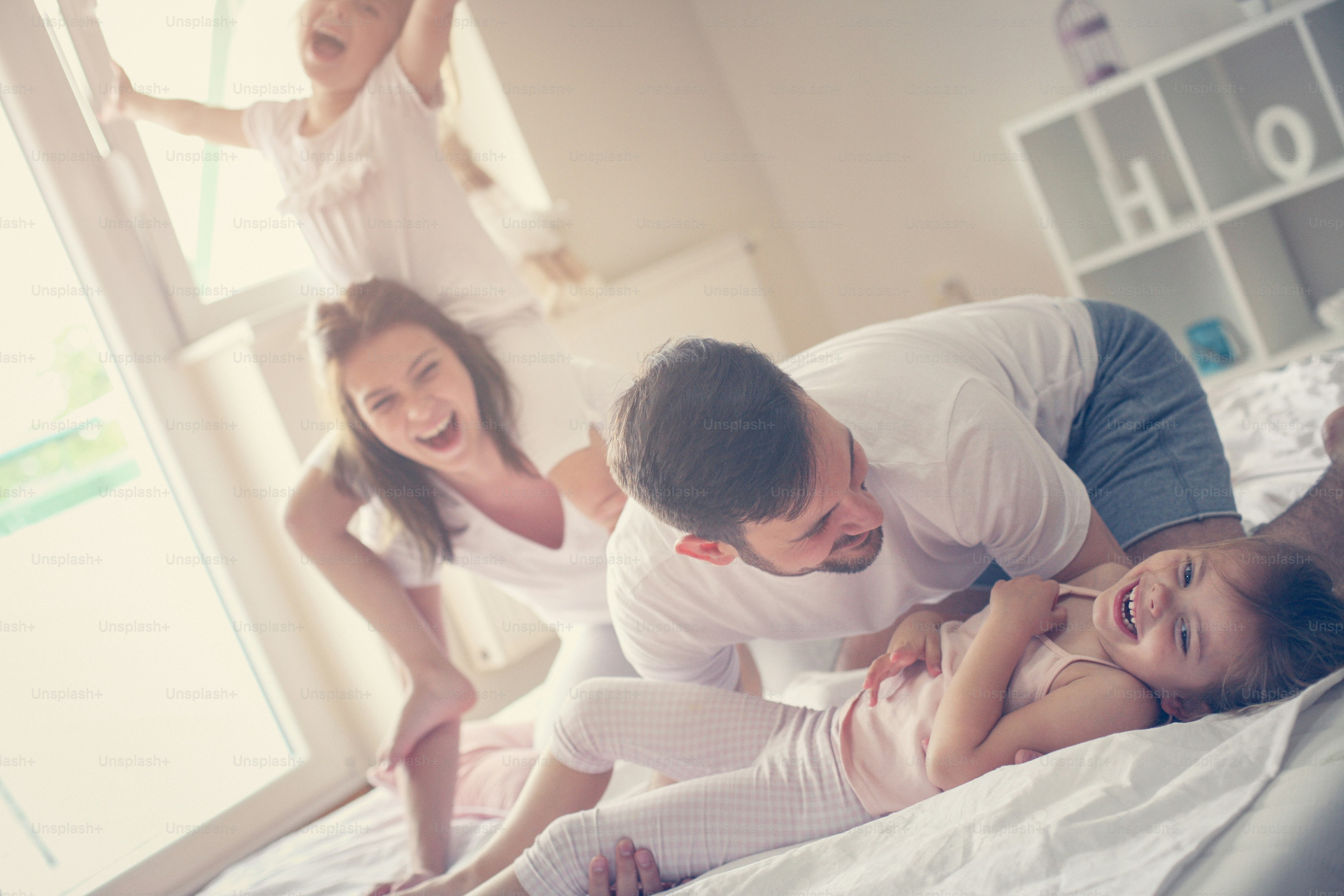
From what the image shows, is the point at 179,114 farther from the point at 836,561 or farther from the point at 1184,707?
the point at 1184,707

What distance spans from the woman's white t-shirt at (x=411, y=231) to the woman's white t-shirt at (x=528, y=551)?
78 mm

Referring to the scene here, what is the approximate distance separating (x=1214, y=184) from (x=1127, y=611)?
5.69 ft

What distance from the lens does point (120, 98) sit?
67.9 inches

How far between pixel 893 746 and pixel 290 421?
4.73 ft

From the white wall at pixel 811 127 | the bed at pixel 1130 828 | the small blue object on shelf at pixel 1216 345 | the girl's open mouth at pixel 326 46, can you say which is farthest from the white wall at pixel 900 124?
the bed at pixel 1130 828

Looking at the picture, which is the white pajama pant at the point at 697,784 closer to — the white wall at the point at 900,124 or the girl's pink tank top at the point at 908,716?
the girl's pink tank top at the point at 908,716

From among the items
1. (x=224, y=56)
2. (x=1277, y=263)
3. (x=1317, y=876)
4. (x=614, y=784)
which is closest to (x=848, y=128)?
(x=1277, y=263)

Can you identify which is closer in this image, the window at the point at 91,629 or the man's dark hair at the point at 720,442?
the man's dark hair at the point at 720,442

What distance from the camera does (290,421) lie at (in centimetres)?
200

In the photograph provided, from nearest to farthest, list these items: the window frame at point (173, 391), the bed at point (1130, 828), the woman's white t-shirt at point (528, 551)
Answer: the bed at point (1130, 828) < the woman's white t-shirt at point (528, 551) < the window frame at point (173, 391)

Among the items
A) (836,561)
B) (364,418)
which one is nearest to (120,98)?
(364,418)

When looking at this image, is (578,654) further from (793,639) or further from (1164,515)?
(1164,515)

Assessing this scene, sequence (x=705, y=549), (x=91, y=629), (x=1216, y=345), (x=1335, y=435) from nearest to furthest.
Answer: (x=705, y=549)
(x=1335, y=435)
(x=91, y=629)
(x=1216, y=345)

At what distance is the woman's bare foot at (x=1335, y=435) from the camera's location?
1.18 meters
